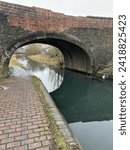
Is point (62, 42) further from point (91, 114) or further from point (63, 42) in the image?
point (91, 114)

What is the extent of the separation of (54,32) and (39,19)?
1.26m

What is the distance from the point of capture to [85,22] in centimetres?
1444

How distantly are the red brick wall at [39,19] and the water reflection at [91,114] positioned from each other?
4415mm

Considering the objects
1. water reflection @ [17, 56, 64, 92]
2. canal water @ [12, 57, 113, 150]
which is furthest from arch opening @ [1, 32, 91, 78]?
canal water @ [12, 57, 113, 150]

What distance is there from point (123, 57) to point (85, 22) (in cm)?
1022

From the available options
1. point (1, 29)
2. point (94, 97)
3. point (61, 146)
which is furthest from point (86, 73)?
point (61, 146)

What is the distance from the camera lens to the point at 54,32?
12938mm

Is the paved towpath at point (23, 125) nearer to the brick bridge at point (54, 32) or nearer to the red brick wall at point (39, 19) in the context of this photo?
the brick bridge at point (54, 32)

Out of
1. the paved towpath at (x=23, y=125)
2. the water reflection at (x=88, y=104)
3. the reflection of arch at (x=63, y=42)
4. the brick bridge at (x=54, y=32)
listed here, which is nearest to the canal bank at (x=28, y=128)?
the paved towpath at (x=23, y=125)

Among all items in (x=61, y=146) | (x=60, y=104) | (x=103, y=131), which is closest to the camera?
(x=61, y=146)

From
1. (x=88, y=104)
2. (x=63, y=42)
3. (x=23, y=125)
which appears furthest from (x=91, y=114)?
(x=63, y=42)

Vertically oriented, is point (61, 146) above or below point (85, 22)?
below

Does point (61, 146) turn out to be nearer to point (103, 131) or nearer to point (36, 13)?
point (103, 131)

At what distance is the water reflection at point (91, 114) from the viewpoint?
5094mm
